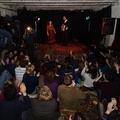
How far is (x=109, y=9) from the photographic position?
27.8 ft

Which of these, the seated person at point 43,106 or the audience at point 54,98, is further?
the seated person at point 43,106

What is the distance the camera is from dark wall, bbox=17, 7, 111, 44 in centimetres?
1129

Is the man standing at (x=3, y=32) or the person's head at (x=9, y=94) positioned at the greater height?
the man standing at (x=3, y=32)

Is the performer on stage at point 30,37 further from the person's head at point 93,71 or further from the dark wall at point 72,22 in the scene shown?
the person's head at point 93,71

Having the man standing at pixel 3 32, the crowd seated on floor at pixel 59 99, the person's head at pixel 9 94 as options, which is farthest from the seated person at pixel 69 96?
the man standing at pixel 3 32

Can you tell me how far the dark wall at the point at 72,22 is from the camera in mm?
11289

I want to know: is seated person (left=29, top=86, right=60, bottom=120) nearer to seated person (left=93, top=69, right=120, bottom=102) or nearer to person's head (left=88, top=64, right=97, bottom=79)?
seated person (left=93, top=69, right=120, bottom=102)

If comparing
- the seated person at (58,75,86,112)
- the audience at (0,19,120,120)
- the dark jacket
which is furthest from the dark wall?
the dark jacket

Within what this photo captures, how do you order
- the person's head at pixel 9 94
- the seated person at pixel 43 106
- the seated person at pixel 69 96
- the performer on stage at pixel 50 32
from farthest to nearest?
the performer on stage at pixel 50 32, the seated person at pixel 69 96, the seated person at pixel 43 106, the person's head at pixel 9 94

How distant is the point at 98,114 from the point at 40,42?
9.89 m

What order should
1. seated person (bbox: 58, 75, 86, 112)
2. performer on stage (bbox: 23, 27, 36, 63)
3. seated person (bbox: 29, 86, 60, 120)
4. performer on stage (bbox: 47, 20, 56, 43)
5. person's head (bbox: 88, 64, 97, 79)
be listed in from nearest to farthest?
seated person (bbox: 29, 86, 60, 120) → seated person (bbox: 58, 75, 86, 112) → person's head (bbox: 88, 64, 97, 79) → performer on stage (bbox: 23, 27, 36, 63) → performer on stage (bbox: 47, 20, 56, 43)

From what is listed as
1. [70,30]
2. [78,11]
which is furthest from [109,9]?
[70,30]

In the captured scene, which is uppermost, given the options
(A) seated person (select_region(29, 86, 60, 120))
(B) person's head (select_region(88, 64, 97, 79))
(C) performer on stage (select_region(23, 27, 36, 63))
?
(C) performer on stage (select_region(23, 27, 36, 63))

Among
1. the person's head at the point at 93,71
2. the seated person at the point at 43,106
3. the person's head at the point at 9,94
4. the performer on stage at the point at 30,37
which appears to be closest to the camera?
the person's head at the point at 9,94
